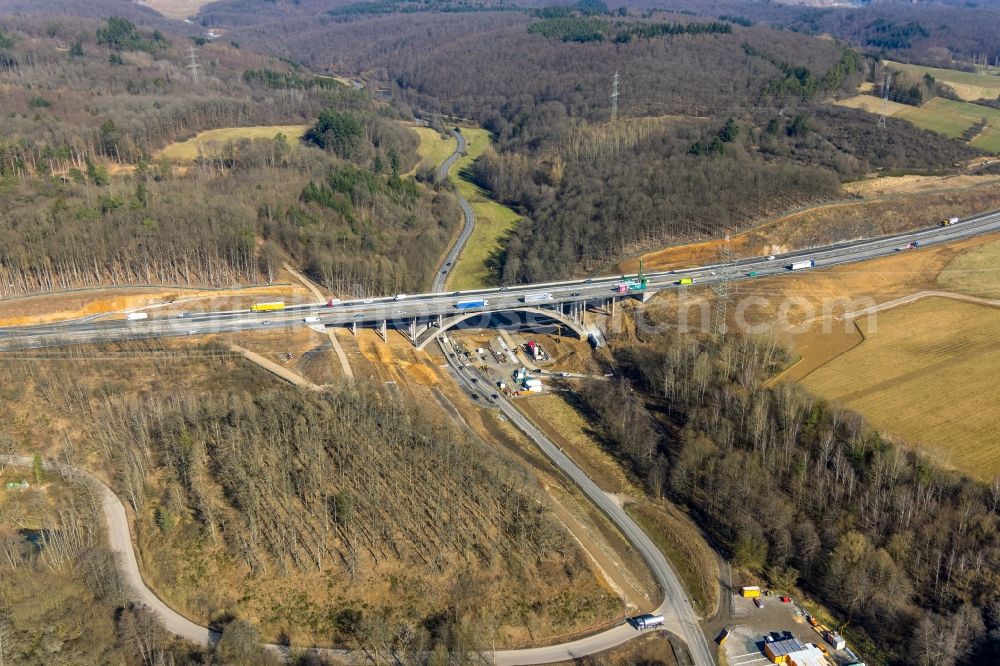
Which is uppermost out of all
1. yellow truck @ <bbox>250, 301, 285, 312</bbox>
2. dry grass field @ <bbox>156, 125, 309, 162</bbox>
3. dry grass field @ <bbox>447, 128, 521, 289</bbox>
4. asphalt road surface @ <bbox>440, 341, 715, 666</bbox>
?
dry grass field @ <bbox>156, 125, 309, 162</bbox>

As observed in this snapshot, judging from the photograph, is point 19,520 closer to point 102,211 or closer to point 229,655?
point 229,655

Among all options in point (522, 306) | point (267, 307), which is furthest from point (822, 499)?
point (267, 307)

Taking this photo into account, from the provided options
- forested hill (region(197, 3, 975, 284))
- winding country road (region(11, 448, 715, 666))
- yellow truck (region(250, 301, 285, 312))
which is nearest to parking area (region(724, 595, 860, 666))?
winding country road (region(11, 448, 715, 666))

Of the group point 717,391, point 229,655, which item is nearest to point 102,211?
point 229,655

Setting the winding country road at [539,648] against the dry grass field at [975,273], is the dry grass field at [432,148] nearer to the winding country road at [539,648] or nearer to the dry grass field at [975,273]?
the dry grass field at [975,273]

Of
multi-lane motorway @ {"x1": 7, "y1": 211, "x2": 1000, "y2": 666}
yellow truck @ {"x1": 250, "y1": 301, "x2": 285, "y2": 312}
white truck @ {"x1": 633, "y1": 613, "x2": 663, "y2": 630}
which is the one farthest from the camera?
yellow truck @ {"x1": 250, "y1": 301, "x2": 285, "y2": 312}

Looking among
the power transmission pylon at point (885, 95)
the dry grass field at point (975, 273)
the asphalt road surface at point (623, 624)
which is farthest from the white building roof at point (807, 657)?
the power transmission pylon at point (885, 95)

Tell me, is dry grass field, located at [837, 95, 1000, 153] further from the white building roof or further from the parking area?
the white building roof

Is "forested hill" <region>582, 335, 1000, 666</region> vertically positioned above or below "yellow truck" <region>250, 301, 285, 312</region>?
below
